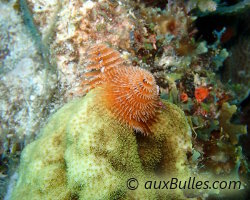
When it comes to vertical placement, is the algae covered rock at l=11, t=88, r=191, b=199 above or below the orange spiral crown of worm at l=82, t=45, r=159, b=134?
below

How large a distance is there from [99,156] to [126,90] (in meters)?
0.80

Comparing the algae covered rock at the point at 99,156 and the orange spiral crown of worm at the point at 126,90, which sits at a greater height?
the orange spiral crown of worm at the point at 126,90

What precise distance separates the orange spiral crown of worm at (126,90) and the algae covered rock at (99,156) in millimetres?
126

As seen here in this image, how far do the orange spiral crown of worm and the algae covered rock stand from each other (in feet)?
0.41

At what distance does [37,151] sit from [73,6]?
6.99 ft

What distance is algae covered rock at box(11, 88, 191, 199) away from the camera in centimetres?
247

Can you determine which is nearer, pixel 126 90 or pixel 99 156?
pixel 126 90

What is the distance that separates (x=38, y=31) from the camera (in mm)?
3795

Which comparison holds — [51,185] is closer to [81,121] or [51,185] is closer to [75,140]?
[75,140]

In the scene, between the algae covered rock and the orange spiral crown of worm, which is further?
the algae covered rock

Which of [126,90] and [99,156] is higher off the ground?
[126,90]

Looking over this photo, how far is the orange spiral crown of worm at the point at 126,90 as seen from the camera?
2.37 meters

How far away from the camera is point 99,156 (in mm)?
2516

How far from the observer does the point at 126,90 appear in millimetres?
2350
